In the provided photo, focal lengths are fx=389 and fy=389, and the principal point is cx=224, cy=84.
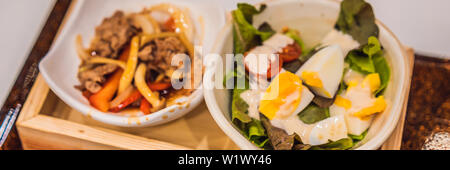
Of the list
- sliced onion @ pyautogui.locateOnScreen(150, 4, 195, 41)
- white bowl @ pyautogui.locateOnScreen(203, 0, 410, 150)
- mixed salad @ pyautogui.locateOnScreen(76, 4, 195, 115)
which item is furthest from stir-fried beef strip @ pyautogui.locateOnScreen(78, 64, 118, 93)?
white bowl @ pyautogui.locateOnScreen(203, 0, 410, 150)

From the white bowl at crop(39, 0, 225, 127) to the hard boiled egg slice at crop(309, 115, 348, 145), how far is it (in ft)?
1.47

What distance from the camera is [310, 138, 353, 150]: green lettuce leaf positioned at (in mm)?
1313

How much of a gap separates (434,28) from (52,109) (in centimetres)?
175

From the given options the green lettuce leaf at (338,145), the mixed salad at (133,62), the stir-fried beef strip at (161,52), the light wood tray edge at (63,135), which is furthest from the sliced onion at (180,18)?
the green lettuce leaf at (338,145)

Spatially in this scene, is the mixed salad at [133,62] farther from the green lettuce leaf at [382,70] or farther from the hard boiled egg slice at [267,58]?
the green lettuce leaf at [382,70]

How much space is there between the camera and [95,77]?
162 centimetres

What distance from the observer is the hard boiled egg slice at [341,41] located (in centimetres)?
147

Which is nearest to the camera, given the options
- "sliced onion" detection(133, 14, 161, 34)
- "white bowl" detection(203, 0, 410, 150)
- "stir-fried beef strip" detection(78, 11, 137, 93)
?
"white bowl" detection(203, 0, 410, 150)

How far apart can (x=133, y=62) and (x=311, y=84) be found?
743 mm

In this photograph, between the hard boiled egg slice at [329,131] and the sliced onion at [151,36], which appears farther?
the sliced onion at [151,36]

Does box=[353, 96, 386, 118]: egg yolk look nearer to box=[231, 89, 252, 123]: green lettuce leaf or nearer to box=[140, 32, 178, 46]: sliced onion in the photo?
box=[231, 89, 252, 123]: green lettuce leaf

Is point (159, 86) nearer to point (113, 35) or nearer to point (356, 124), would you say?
point (113, 35)
